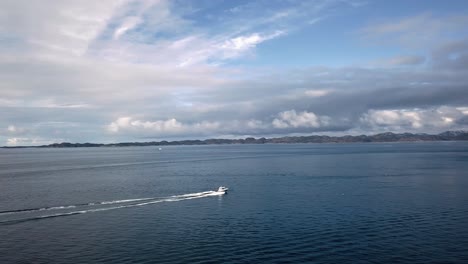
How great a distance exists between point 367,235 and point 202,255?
2245 cm

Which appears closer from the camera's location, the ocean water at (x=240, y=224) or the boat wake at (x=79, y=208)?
the ocean water at (x=240, y=224)

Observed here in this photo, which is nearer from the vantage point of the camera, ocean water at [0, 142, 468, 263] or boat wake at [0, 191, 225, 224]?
ocean water at [0, 142, 468, 263]

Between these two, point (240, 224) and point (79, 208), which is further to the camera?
point (79, 208)

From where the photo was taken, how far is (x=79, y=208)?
232 ft

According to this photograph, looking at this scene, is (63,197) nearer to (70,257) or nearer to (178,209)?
→ (178,209)

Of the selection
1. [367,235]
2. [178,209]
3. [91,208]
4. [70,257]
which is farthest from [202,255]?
[91,208]

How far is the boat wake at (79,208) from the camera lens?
63219mm

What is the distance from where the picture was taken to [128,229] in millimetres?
55469

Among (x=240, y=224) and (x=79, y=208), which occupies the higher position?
(x=79, y=208)

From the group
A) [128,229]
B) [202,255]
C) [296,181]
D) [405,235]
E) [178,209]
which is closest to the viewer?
[202,255]

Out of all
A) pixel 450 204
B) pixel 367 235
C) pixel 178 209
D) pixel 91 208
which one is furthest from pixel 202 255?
pixel 450 204

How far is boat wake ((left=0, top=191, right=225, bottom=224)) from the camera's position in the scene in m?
63.2

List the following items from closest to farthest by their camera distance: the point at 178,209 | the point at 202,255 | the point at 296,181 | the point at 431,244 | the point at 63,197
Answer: the point at 202,255, the point at 431,244, the point at 178,209, the point at 63,197, the point at 296,181

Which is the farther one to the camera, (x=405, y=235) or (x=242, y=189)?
(x=242, y=189)
